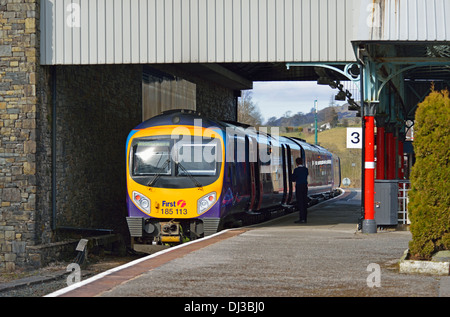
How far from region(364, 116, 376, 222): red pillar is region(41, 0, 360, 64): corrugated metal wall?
5.31 ft

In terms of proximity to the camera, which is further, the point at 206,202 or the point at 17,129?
the point at 17,129

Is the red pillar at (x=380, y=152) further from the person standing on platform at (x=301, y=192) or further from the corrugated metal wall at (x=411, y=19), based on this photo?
the corrugated metal wall at (x=411, y=19)

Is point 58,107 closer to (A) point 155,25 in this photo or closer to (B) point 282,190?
(A) point 155,25

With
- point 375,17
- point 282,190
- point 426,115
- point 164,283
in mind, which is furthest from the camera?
point 282,190

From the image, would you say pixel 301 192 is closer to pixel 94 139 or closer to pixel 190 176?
pixel 190 176

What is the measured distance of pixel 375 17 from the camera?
1504cm

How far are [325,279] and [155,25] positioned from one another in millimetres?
9595

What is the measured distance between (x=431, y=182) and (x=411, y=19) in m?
6.28

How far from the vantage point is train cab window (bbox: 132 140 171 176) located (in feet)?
53.2

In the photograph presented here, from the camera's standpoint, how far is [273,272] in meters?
9.27

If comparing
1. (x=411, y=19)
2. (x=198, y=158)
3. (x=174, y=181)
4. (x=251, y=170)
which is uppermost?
(x=411, y=19)

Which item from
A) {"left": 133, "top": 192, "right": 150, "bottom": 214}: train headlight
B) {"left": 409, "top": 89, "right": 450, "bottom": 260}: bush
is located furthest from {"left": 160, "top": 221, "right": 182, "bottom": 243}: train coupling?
{"left": 409, "top": 89, "right": 450, "bottom": 260}: bush

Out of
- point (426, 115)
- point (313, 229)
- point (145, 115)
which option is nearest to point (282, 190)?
point (145, 115)

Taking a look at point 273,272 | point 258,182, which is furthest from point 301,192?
point 273,272
